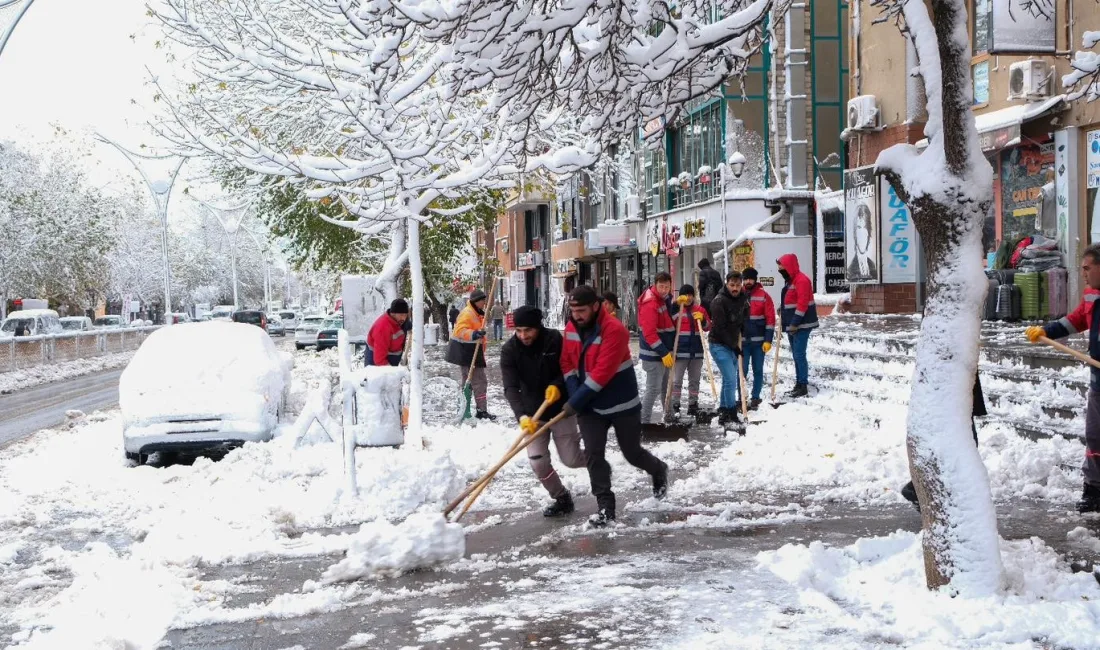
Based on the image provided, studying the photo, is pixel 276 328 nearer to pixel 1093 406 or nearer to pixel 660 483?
pixel 660 483

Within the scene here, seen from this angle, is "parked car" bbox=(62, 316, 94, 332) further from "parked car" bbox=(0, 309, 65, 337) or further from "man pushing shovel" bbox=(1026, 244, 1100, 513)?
"man pushing shovel" bbox=(1026, 244, 1100, 513)

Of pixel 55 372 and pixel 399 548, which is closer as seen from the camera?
pixel 399 548

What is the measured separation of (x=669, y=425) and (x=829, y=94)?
20540mm

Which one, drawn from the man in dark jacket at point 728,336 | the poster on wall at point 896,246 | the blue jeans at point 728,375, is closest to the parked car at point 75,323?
the poster on wall at point 896,246

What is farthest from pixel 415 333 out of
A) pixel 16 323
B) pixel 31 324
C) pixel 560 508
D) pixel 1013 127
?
pixel 31 324

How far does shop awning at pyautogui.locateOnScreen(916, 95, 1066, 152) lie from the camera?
1648 centimetres

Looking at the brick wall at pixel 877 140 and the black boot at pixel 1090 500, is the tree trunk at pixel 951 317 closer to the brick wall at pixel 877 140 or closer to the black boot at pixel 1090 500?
the black boot at pixel 1090 500

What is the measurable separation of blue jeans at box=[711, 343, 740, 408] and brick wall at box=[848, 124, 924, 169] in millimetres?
10050

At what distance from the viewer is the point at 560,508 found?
805 centimetres

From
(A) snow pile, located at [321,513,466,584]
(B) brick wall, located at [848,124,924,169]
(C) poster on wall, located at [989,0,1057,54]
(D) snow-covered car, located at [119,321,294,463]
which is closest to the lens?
(A) snow pile, located at [321,513,466,584]

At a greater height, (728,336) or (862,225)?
(862,225)

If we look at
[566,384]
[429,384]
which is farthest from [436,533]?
[429,384]

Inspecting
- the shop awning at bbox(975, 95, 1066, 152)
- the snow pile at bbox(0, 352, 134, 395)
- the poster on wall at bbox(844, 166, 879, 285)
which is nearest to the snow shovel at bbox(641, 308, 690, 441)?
the shop awning at bbox(975, 95, 1066, 152)

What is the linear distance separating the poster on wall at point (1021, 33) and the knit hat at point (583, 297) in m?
10.9
